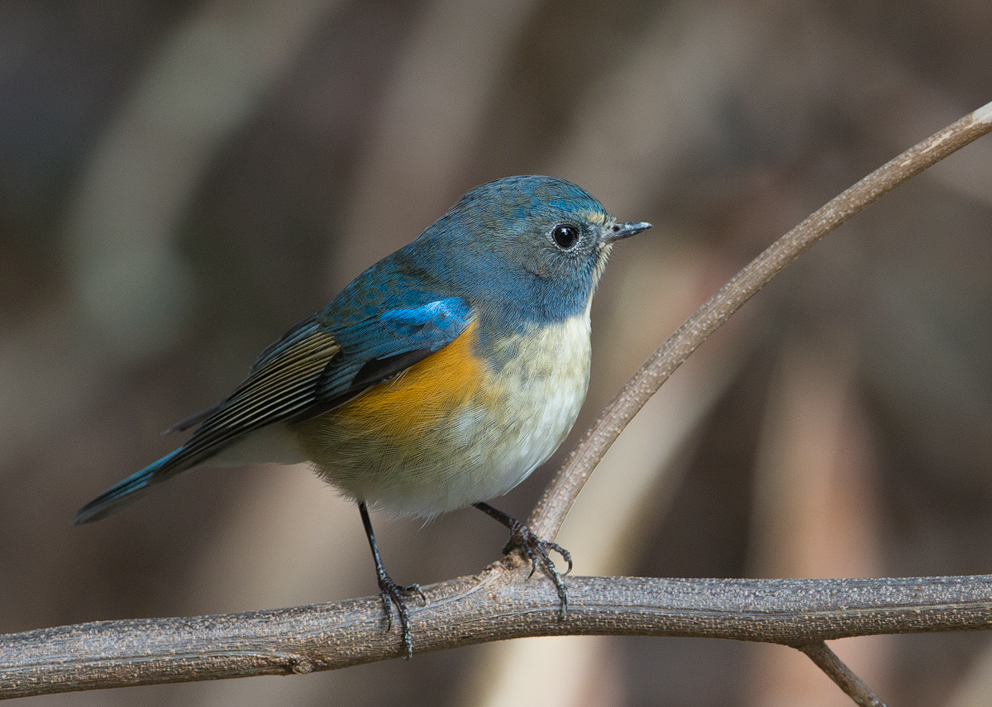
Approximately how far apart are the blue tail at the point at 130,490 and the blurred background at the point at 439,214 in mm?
1259

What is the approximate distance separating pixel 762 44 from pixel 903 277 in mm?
1296

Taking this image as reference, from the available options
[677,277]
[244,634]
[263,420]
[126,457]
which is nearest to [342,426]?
[263,420]

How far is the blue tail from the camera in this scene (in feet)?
8.75

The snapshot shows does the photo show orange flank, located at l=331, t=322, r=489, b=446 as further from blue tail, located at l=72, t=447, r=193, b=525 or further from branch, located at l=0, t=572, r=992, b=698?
blue tail, located at l=72, t=447, r=193, b=525

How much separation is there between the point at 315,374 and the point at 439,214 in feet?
6.32

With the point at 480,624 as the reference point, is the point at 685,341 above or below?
above

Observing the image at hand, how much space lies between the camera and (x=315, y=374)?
265cm

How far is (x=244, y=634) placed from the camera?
6.28 ft

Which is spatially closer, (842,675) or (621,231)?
(842,675)

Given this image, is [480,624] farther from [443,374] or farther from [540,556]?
[443,374]

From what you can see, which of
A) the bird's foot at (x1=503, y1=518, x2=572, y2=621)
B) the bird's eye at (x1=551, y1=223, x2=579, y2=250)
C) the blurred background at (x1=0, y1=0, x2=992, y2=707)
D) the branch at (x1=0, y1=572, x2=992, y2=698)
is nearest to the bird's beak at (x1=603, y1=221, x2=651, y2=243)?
the bird's eye at (x1=551, y1=223, x2=579, y2=250)

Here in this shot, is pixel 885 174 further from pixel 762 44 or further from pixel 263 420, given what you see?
pixel 762 44

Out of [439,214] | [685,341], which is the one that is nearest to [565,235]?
[685,341]

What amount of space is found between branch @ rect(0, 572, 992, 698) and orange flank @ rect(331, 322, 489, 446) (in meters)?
0.44
